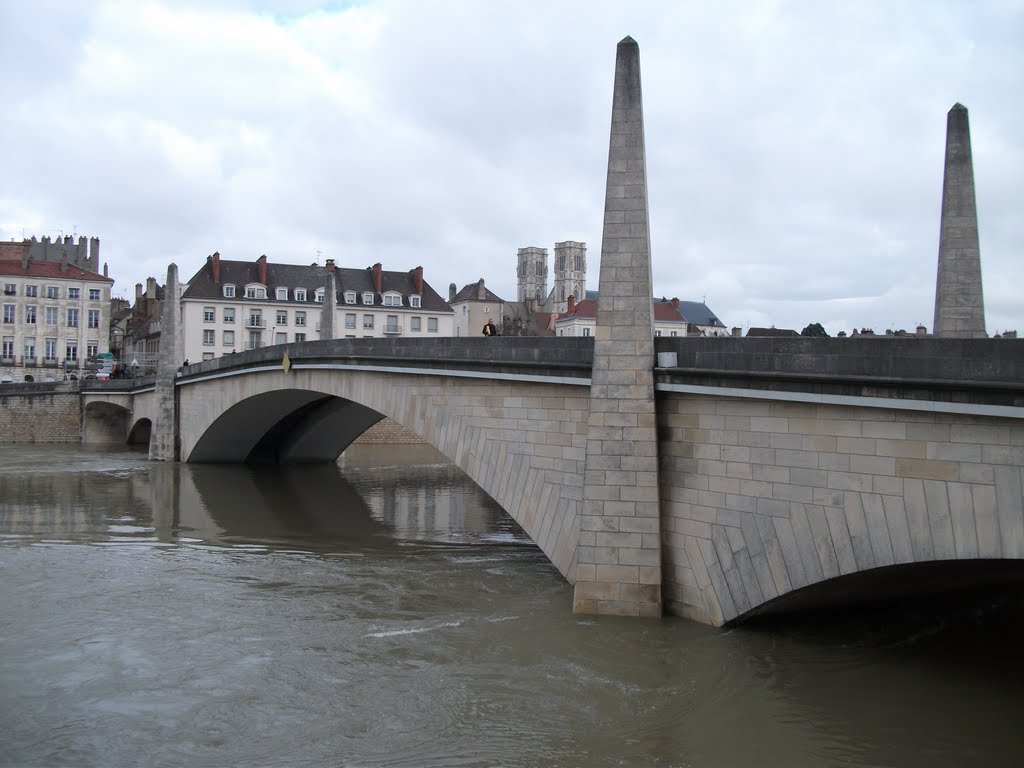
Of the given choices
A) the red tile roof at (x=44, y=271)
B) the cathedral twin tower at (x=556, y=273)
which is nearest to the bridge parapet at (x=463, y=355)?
the red tile roof at (x=44, y=271)

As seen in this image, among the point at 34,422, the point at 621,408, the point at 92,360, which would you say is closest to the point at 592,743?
the point at 621,408

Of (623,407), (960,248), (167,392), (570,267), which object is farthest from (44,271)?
(570,267)

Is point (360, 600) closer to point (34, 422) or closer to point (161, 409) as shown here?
point (161, 409)

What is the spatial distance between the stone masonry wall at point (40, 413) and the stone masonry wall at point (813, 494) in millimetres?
45502

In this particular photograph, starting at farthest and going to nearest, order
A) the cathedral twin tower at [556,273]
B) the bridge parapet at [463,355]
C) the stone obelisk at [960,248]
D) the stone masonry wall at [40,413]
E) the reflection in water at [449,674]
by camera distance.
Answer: the cathedral twin tower at [556,273] < the stone masonry wall at [40,413] < the bridge parapet at [463,355] < the stone obelisk at [960,248] < the reflection in water at [449,674]

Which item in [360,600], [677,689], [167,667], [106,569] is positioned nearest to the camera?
[677,689]

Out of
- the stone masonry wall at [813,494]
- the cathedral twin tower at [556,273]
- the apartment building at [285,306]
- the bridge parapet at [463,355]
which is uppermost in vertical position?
the cathedral twin tower at [556,273]

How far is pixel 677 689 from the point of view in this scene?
1055 centimetres

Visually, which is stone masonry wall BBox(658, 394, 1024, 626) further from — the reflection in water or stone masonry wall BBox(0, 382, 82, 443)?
stone masonry wall BBox(0, 382, 82, 443)

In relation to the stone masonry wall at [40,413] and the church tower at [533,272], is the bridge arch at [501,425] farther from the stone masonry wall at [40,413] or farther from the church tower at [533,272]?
the church tower at [533,272]

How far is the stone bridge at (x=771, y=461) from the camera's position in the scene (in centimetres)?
877

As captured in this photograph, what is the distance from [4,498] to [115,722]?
2002 cm

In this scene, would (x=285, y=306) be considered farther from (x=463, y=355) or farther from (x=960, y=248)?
(x=960, y=248)

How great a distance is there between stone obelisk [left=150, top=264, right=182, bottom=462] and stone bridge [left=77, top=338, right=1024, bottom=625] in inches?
943
